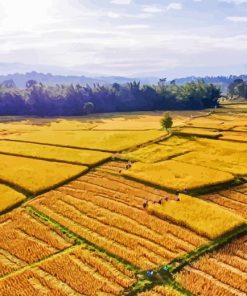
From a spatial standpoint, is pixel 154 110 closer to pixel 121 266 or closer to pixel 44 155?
pixel 44 155

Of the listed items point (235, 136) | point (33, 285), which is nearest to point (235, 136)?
point (235, 136)

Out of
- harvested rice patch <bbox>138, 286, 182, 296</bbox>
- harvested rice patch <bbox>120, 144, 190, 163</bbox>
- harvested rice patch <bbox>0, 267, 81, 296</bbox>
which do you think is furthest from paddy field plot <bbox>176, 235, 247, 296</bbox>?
harvested rice patch <bbox>120, 144, 190, 163</bbox>

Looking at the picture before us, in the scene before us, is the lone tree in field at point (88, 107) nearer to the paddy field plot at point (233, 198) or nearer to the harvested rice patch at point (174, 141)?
the harvested rice patch at point (174, 141)

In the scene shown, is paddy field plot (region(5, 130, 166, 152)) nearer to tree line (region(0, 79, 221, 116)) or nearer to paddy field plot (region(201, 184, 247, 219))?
paddy field plot (region(201, 184, 247, 219))

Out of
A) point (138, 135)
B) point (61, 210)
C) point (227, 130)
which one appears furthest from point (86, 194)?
point (227, 130)

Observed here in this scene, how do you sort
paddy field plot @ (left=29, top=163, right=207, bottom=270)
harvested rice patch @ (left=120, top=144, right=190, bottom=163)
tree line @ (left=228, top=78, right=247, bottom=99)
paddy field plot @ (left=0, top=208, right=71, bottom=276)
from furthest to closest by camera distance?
tree line @ (left=228, top=78, right=247, bottom=99) → harvested rice patch @ (left=120, top=144, right=190, bottom=163) → paddy field plot @ (left=29, top=163, right=207, bottom=270) → paddy field plot @ (left=0, top=208, right=71, bottom=276)

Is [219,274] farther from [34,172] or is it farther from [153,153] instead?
[153,153]
